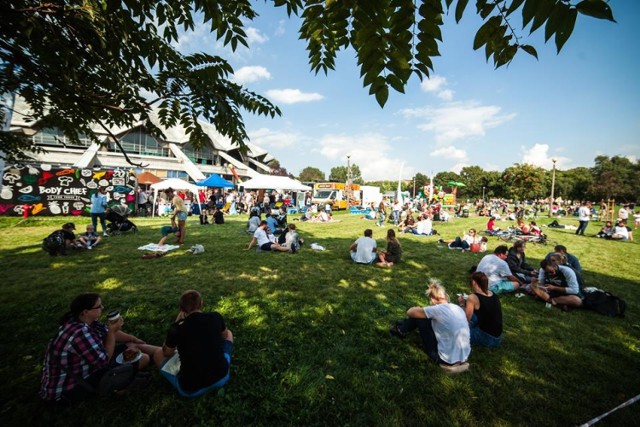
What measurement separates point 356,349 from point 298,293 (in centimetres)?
219

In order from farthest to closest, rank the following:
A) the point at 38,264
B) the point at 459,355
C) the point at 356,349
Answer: the point at 38,264 → the point at 356,349 → the point at 459,355

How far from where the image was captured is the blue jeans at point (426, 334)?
12.3ft

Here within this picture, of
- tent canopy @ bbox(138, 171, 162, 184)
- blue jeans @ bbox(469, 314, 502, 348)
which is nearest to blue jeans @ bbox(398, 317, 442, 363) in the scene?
blue jeans @ bbox(469, 314, 502, 348)

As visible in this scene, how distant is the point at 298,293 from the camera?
583cm

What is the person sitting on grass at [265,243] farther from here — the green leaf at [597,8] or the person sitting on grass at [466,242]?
the green leaf at [597,8]

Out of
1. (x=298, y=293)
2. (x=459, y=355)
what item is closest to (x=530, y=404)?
(x=459, y=355)

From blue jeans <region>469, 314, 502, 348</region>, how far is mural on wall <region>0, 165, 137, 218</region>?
18772mm

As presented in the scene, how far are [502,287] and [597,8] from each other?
21.2 feet

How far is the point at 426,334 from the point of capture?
12.7ft

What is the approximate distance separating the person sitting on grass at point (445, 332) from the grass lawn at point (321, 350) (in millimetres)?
186

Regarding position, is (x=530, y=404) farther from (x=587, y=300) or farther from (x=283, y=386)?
(x=587, y=300)

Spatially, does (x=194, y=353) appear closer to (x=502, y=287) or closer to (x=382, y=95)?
(x=382, y=95)

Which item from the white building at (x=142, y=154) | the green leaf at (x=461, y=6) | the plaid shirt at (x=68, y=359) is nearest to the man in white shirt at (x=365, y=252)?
the plaid shirt at (x=68, y=359)

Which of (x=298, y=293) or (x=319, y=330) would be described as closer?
(x=319, y=330)
